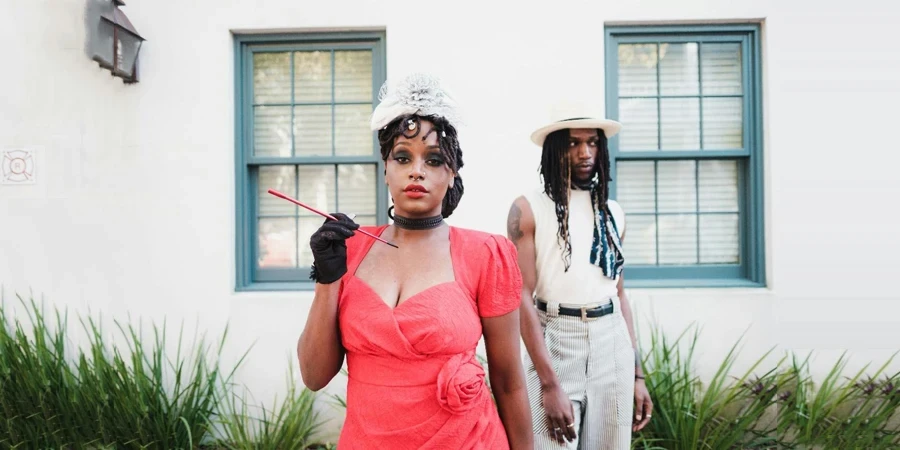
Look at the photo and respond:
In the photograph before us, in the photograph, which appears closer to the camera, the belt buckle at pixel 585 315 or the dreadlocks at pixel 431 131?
the dreadlocks at pixel 431 131

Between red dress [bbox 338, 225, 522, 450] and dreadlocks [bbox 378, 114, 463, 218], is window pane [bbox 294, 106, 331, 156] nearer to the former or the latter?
dreadlocks [bbox 378, 114, 463, 218]

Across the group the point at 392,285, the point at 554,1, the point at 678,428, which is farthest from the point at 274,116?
the point at 678,428

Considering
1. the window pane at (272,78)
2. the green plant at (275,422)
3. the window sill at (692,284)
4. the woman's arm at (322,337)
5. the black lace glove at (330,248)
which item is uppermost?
the window pane at (272,78)

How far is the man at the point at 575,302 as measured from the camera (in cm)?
226

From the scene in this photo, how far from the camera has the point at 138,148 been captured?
373cm

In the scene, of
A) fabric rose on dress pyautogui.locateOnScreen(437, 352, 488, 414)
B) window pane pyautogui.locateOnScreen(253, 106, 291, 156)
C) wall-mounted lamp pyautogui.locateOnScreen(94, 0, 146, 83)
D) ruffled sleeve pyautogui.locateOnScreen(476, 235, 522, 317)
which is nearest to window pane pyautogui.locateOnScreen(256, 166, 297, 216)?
window pane pyautogui.locateOnScreen(253, 106, 291, 156)

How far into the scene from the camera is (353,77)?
397cm

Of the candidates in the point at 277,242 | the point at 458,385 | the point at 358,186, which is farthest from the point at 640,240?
the point at 458,385

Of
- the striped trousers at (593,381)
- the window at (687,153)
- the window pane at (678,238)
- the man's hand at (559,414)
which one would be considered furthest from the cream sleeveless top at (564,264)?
the window pane at (678,238)

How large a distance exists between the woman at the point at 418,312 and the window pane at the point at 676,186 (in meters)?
2.73

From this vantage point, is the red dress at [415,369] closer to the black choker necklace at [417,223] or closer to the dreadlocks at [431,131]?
the black choker necklace at [417,223]

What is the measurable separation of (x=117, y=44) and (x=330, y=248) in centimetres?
310

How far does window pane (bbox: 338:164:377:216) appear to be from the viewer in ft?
13.0

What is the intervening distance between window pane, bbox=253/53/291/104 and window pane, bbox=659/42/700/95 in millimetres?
2606
